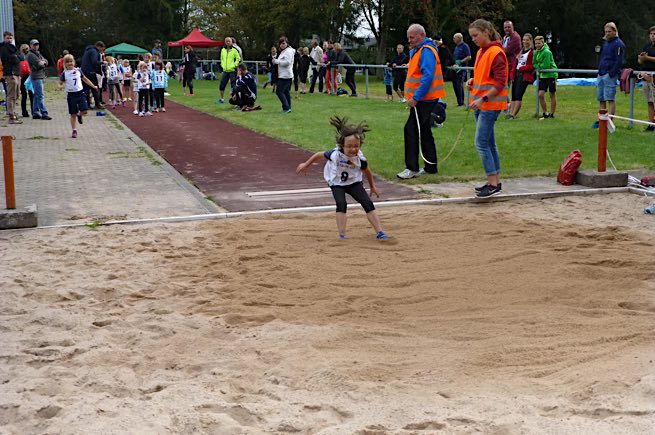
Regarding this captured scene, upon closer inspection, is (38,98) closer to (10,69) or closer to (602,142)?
(10,69)

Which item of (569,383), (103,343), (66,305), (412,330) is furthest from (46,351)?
(569,383)

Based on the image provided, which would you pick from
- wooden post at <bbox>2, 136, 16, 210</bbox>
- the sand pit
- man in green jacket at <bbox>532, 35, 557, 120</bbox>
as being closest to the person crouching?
man in green jacket at <bbox>532, 35, 557, 120</bbox>

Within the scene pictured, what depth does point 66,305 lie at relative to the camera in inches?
260

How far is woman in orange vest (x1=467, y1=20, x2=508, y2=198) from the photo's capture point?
10.5 meters

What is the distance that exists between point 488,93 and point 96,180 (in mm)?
5726

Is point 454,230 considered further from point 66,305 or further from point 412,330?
point 66,305

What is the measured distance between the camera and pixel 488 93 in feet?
34.6

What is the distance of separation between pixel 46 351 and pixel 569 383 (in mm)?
3256

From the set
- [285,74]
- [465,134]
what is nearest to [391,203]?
[465,134]

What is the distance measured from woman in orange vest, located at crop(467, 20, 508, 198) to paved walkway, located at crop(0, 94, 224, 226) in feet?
10.8

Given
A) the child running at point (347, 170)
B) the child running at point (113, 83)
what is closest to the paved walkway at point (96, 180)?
the child running at point (347, 170)

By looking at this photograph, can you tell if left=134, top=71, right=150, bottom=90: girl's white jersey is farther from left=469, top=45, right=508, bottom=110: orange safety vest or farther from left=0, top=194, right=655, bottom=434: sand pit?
left=0, top=194, right=655, bottom=434: sand pit

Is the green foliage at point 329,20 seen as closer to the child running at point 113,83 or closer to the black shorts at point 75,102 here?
the child running at point 113,83

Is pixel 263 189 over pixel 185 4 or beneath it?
beneath
